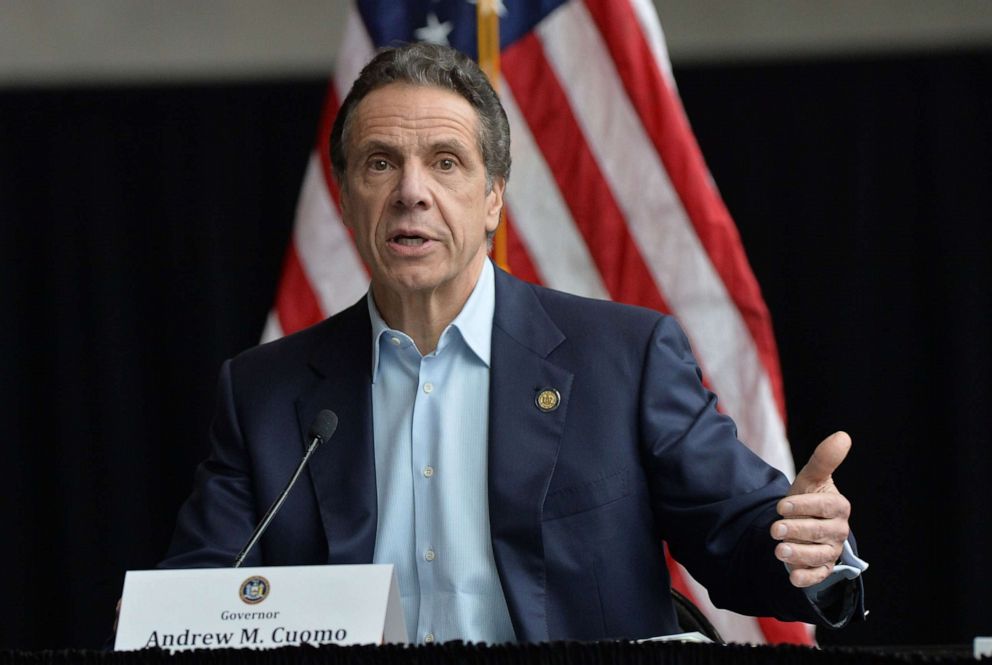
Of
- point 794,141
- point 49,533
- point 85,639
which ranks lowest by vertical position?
point 85,639

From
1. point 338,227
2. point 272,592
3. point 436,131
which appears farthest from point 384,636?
point 338,227

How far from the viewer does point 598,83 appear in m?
2.84

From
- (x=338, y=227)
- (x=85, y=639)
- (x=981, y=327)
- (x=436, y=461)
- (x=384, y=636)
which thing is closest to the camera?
(x=384, y=636)

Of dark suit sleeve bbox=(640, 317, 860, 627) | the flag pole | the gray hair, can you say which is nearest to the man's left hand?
dark suit sleeve bbox=(640, 317, 860, 627)

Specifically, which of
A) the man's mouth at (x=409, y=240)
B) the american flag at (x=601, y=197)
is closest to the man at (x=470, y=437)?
the man's mouth at (x=409, y=240)

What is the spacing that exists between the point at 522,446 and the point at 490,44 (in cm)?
126

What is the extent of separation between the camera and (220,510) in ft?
6.63

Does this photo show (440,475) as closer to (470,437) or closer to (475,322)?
(470,437)

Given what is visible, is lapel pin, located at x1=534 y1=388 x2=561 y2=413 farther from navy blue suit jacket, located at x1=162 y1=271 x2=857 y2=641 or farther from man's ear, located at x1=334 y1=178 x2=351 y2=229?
man's ear, located at x1=334 y1=178 x2=351 y2=229

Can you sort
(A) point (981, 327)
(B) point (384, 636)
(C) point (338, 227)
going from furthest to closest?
(A) point (981, 327) → (C) point (338, 227) → (B) point (384, 636)

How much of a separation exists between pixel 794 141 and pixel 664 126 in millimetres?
1583

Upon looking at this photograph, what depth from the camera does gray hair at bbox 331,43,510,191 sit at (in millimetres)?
2027

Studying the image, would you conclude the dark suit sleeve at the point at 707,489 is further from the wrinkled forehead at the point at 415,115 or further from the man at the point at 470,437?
the wrinkled forehead at the point at 415,115

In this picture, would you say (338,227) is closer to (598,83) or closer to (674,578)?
(598,83)
